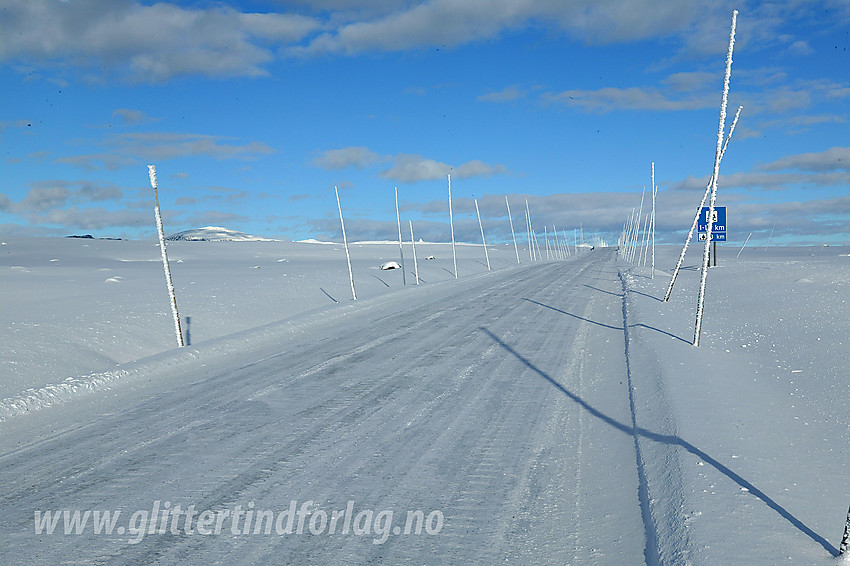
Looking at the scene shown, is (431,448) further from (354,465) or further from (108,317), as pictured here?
(108,317)

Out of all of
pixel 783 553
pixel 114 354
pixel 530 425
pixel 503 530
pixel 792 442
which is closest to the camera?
pixel 783 553

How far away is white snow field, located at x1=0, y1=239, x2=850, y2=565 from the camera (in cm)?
422

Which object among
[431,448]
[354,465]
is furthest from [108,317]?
[431,448]

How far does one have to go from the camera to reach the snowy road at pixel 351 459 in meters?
4.22

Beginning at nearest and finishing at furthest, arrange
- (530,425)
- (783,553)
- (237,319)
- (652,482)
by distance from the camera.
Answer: (783,553), (652,482), (530,425), (237,319)

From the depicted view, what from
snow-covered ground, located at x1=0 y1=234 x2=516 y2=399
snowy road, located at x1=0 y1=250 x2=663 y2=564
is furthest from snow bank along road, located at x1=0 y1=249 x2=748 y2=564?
snow-covered ground, located at x1=0 y1=234 x2=516 y2=399

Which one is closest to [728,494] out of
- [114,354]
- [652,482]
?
[652,482]

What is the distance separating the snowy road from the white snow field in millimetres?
28

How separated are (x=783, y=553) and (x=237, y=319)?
53.8ft

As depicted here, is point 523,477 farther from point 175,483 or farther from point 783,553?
point 175,483

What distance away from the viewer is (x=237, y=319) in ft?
59.0

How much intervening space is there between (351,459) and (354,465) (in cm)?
16

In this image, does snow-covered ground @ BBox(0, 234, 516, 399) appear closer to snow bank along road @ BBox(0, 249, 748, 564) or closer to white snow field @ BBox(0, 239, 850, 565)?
white snow field @ BBox(0, 239, 850, 565)

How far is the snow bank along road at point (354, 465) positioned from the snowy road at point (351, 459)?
0.08 feet
